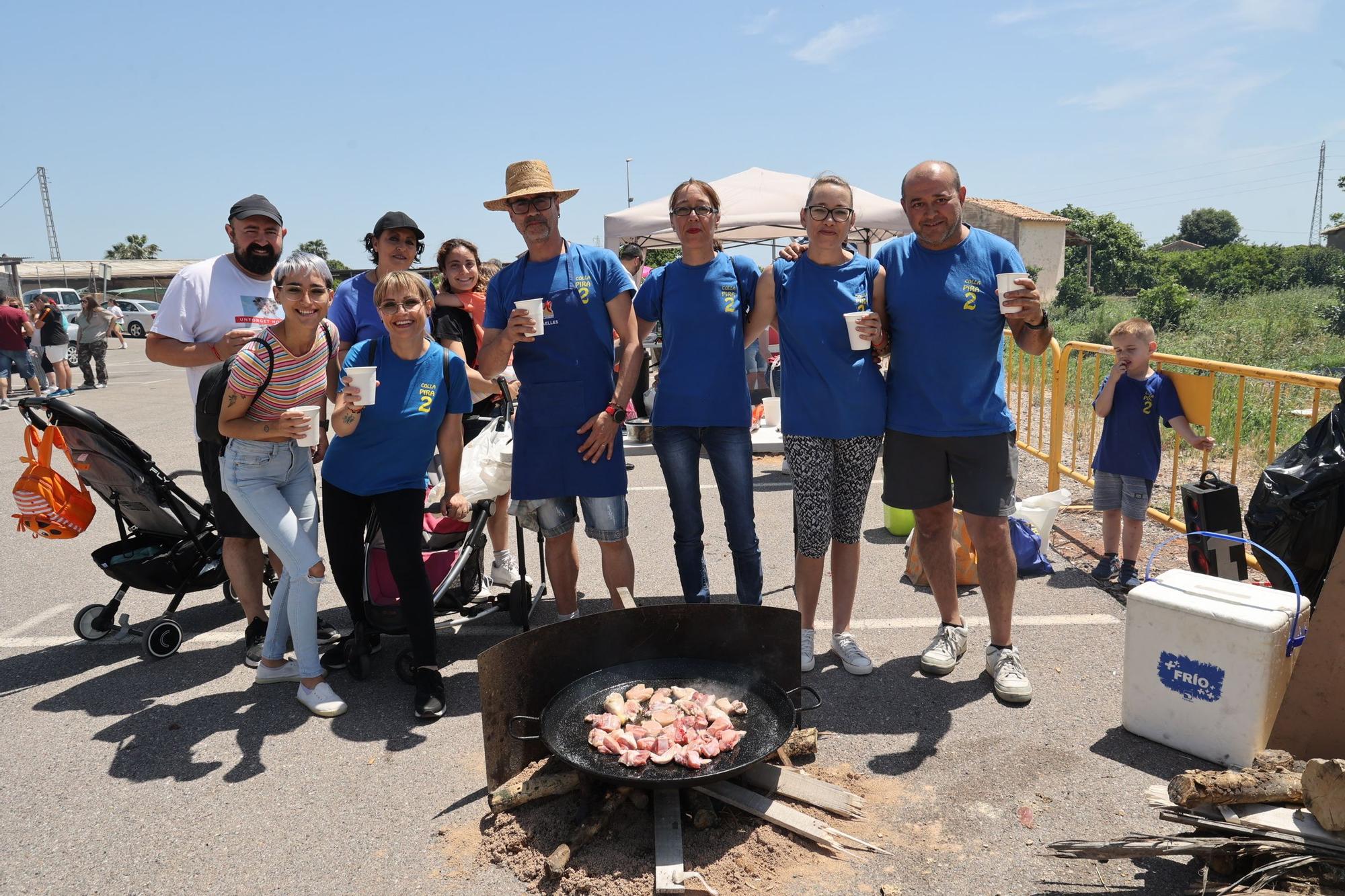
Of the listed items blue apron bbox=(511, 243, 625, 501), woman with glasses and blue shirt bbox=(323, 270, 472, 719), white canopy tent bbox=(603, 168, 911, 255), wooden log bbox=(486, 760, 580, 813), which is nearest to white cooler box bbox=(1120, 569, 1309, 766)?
wooden log bbox=(486, 760, 580, 813)

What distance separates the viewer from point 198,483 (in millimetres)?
8828

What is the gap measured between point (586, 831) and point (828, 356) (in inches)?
83.1

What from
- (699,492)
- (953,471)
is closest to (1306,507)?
(953,471)

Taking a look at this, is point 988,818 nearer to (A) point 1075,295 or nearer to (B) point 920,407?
(B) point 920,407

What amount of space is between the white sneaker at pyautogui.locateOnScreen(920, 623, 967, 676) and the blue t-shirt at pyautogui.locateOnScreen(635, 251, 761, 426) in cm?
139

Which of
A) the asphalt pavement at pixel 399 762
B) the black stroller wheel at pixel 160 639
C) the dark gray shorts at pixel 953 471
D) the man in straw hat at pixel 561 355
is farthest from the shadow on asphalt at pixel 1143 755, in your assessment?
the black stroller wheel at pixel 160 639

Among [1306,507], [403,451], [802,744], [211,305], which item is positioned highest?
[211,305]

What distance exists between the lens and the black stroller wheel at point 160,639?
4.41 meters

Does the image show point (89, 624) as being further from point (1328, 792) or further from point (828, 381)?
point (1328, 792)

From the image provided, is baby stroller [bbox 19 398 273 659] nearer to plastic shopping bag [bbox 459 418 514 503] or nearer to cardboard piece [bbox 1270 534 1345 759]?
plastic shopping bag [bbox 459 418 514 503]

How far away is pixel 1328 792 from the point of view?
92.1 inches

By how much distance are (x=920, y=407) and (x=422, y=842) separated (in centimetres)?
257

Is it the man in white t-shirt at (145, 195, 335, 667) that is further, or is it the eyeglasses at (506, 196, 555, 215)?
the man in white t-shirt at (145, 195, 335, 667)

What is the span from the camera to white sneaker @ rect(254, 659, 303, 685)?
4.10 m
